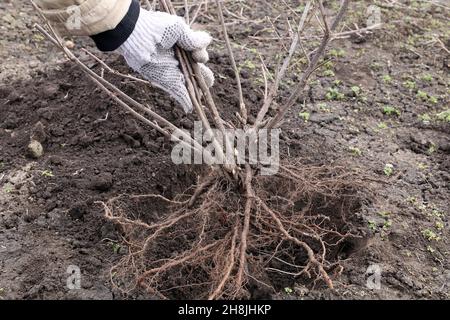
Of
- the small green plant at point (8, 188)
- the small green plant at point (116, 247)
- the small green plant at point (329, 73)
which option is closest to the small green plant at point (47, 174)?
the small green plant at point (8, 188)

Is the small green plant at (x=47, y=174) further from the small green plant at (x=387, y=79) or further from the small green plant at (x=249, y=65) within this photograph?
the small green plant at (x=387, y=79)

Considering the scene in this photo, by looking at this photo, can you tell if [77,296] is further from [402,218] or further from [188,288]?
[402,218]

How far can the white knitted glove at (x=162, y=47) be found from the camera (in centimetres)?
213

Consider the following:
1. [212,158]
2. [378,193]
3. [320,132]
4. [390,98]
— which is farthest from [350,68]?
[212,158]

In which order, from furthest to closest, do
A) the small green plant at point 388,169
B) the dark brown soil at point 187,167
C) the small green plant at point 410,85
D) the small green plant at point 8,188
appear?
1. the small green plant at point 410,85
2. the small green plant at point 388,169
3. the small green plant at point 8,188
4. the dark brown soil at point 187,167

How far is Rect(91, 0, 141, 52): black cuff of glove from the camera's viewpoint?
2086 millimetres

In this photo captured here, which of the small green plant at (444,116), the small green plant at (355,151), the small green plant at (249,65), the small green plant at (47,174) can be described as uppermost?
the small green plant at (47,174)

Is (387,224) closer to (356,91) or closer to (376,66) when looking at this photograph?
(356,91)

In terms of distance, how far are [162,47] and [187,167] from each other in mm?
666

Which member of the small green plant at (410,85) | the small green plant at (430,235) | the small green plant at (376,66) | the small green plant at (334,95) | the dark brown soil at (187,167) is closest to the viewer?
the dark brown soil at (187,167)

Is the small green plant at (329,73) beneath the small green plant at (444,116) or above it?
above

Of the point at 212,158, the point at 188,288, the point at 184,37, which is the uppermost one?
the point at 184,37
